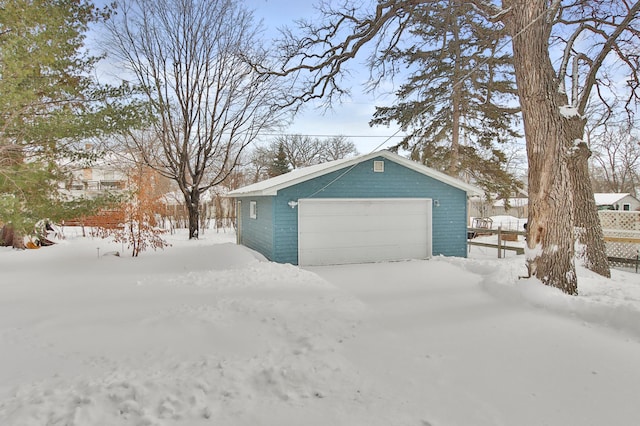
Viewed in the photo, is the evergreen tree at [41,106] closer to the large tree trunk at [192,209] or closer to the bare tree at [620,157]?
the large tree trunk at [192,209]

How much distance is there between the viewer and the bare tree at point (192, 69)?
14172 mm

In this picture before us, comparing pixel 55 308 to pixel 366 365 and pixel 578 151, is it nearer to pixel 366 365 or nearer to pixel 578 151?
pixel 366 365

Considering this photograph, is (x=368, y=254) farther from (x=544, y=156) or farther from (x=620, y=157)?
(x=620, y=157)

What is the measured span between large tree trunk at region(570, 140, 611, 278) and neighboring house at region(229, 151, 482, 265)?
274 centimetres

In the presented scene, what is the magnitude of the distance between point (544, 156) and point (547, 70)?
1.36 metres

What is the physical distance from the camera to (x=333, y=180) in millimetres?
9672

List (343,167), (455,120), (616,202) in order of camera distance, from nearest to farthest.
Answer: (343,167) < (455,120) < (616,202)

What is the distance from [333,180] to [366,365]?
6635 mm

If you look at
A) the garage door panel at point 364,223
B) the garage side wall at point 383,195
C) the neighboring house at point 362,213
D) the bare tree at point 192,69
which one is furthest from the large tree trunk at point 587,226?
the bare tree at point 192,69

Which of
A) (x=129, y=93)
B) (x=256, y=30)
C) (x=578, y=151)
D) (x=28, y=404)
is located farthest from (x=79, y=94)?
(x=256, y=30)

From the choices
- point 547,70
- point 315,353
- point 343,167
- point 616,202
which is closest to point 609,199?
point 616,202

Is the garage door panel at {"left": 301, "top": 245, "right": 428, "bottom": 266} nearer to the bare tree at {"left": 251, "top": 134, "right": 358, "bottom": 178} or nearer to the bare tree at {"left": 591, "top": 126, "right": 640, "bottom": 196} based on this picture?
the bare tree at {"left": 251, "top": 134, "right": 358, "bottom": 178}

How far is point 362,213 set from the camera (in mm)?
9898

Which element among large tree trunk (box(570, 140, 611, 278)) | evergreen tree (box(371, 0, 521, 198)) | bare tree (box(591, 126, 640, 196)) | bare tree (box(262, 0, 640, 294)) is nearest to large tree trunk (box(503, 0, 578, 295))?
bare tree (box(262, 0, 640, 294))
